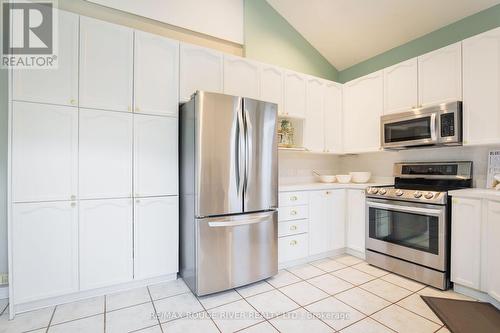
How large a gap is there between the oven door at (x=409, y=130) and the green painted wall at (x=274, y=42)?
1521 millimetres

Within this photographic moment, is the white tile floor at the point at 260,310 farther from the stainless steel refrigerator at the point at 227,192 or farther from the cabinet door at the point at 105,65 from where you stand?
the cabinet door at the point at 105,65

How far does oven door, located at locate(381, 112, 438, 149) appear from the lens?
2.65m

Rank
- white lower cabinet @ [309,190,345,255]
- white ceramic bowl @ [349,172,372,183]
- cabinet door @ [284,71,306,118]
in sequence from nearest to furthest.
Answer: white lower cabinet @ [309,190,345,255] → cabinet door @ [284,71,306,118] → white ceramic bowl @ [349,172,372,183]

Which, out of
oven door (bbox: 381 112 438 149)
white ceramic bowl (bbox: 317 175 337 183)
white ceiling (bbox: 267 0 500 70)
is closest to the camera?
oven door (bbox: 381 112 438 149)

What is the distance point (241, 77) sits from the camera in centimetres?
290

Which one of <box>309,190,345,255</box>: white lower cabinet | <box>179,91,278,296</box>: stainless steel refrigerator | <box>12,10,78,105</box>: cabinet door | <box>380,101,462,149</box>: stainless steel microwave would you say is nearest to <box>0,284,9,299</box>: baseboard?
<box>179,91,278,296</box>: stainless steel refrigerator

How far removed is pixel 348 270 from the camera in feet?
9.12

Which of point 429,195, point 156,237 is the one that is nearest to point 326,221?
point 429,195

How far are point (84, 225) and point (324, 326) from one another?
2.09 metres

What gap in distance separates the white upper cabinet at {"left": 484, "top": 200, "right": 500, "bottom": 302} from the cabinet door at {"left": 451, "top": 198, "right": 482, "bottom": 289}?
67 mm

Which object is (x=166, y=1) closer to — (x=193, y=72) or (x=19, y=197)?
(x=193, y=72)

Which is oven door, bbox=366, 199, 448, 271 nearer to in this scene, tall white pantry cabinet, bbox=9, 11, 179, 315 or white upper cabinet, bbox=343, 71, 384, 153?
white upper cabinet, bbox=343, 71, 384, 153

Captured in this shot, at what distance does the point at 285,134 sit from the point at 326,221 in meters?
1.26

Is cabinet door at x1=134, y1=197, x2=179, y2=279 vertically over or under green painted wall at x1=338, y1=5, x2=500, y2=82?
under
